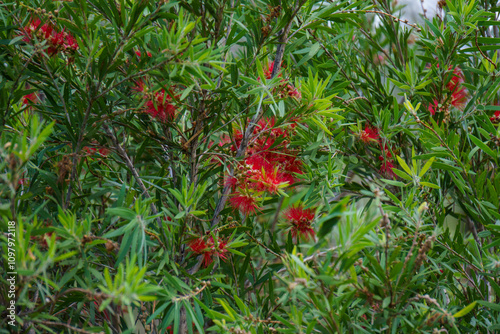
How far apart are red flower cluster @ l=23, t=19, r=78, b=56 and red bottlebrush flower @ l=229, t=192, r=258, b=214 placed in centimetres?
42

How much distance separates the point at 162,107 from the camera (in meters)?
0.86

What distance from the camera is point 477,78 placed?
1.11 m

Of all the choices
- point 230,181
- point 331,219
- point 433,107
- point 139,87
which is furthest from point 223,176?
point 433,107

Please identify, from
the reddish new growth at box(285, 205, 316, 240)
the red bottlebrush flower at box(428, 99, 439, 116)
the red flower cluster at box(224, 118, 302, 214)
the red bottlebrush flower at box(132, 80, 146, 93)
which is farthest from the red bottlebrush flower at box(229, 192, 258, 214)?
the red bottlebrush flower at box(428, 99, 439, 116)

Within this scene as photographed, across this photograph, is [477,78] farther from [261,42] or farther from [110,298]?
[110,298]

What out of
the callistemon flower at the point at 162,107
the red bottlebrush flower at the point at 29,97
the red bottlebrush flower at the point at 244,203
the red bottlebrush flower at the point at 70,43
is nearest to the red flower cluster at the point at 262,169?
the red bottlebrush flower at the point at 244,203

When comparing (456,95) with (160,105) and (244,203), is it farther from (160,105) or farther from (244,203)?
(160,105)

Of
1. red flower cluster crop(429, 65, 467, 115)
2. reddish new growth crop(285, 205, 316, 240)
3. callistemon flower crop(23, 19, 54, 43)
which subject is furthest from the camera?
red flower cluster crop(429, 65, 467, 115)

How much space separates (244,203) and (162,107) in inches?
10.2

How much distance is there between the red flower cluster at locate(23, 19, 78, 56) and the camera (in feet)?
2.57

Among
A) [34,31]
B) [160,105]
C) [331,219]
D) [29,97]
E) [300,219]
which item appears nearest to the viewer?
[331,219]

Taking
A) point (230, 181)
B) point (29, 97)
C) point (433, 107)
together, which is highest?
point (433, 107)

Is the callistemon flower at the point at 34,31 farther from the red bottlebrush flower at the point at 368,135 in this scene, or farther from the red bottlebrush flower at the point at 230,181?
the red bottlebrush flower at the point at 368,135

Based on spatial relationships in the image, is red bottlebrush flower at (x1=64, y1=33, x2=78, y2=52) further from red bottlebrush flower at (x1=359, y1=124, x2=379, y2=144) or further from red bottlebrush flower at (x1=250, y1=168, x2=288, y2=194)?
red bottlebrush flower at (x1=359, y1=124, x2=379, y2=144)
